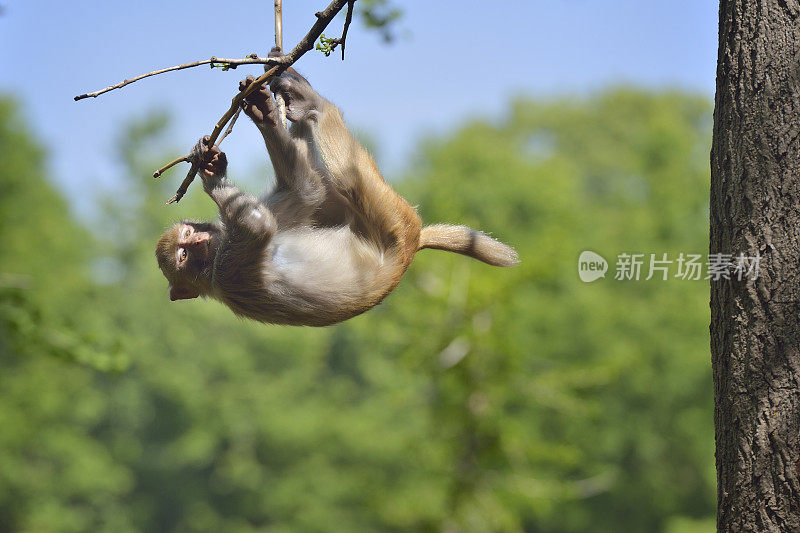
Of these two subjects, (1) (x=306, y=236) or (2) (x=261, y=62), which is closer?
(2) (x=261, y=62)

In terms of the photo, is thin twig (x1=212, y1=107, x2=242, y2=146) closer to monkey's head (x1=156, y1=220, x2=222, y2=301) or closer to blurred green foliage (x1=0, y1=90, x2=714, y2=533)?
monkey's head (x1=156, y1=220, x2=222, y2=301)

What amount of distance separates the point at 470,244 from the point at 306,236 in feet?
3.19

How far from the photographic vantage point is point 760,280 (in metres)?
3.31

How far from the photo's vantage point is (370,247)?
4828 mm

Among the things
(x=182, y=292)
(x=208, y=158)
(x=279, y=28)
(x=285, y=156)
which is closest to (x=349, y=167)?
(x=285, y=156)

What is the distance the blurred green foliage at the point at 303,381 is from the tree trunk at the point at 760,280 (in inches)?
920

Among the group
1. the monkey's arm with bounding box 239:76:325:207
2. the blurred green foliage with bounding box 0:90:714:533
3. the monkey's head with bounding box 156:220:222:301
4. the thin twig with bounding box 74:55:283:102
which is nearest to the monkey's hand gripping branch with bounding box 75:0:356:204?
the thin twig with bounding box 74:55:283:102

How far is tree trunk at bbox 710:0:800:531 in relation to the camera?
10.6ft

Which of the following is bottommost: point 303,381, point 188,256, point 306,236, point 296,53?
point 303,381

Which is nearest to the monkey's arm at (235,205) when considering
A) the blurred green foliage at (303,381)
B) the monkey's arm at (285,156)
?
the monkey's arm at (285,156)

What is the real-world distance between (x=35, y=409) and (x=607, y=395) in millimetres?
22596

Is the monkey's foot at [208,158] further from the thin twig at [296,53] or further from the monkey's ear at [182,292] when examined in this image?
the monkey's ear at [182,292]

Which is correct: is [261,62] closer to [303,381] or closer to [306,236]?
[306,236]

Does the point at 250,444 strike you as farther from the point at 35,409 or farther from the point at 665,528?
the point at 665,528
